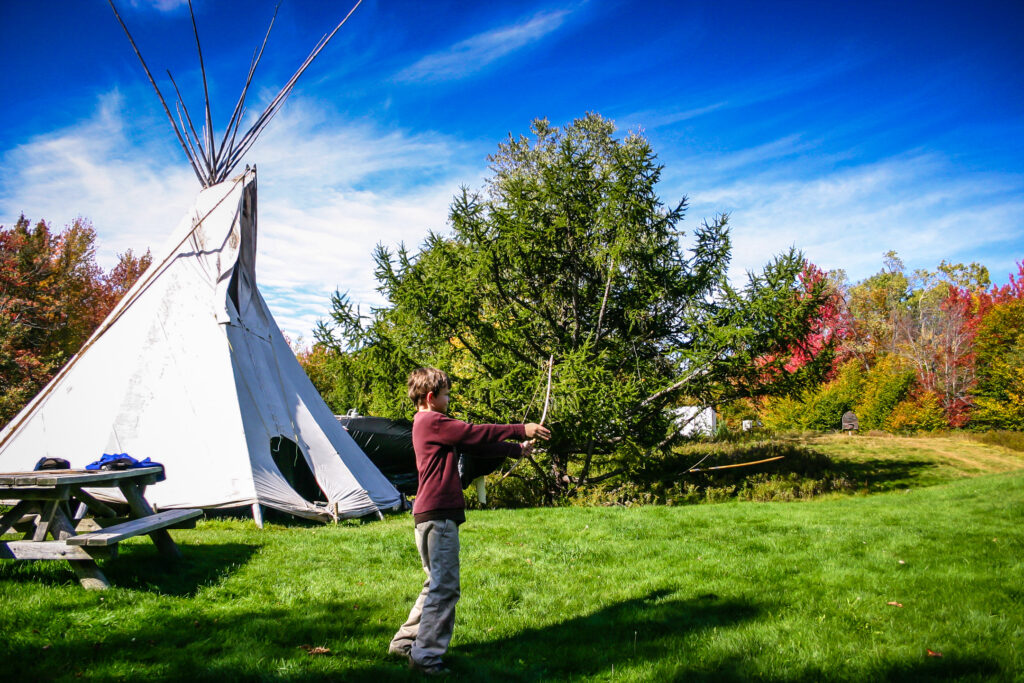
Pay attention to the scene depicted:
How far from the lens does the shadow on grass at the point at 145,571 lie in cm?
420

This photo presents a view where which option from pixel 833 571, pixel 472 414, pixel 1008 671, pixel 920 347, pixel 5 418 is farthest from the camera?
pixel 920 347

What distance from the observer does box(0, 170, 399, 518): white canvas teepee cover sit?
720 centimetres

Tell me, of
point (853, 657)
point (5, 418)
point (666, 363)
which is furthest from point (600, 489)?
point (5, 418)

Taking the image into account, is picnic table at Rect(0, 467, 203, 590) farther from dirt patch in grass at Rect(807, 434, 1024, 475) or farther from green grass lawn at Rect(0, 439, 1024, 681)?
dirt patch in grass at Rect(807, 434, 1024, 475)

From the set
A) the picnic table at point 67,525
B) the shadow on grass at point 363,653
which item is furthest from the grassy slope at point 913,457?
the picnic table at point 67,525

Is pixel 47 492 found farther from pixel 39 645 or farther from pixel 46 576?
pixel 39 645

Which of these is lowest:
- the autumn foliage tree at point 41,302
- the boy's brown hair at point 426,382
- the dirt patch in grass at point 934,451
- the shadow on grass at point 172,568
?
the dirt patch in grass at point 934,451

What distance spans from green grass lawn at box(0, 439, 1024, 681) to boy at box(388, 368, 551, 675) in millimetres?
192

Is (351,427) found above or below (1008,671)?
above

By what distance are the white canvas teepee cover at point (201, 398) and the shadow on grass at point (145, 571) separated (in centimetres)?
211

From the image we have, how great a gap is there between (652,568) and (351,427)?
7.59 metres

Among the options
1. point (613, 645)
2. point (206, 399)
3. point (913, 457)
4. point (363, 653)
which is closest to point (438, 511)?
point (363, 653)

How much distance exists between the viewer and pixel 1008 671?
303 centimetres

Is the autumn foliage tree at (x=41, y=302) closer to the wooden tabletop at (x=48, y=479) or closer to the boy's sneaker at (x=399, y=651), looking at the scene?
the wooden tabletop at (x=48, y=479)
